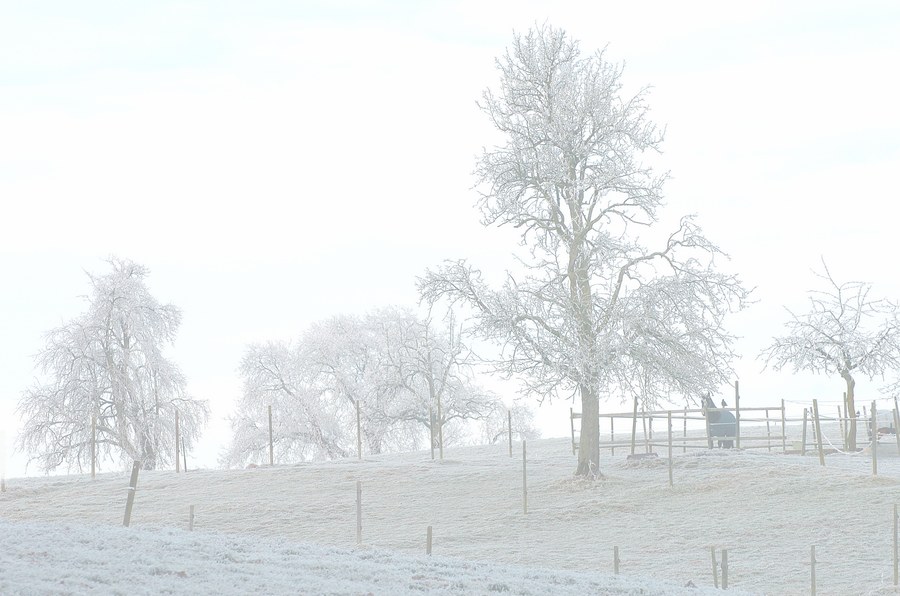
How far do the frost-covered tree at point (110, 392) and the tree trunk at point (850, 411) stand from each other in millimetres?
28240

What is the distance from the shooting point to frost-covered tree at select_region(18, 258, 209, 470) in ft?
153

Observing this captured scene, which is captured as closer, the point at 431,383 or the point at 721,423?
the point at 721,423

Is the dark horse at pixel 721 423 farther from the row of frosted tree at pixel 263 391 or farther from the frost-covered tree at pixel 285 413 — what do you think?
the frost-covered tree at pixel 285 413

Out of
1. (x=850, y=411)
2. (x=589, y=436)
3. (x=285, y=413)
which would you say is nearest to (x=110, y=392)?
(x=285, y=413)

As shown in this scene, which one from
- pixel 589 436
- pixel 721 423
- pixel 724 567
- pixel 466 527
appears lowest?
pixel 466 527

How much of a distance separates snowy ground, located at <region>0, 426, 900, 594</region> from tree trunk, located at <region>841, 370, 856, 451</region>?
4.01 ft

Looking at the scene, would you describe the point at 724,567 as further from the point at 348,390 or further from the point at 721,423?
the point at 348,390

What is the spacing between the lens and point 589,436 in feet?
111

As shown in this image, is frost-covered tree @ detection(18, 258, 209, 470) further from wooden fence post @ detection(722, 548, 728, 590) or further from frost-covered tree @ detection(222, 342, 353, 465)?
wooden fence post @ detection(722, 548, 728, 590)

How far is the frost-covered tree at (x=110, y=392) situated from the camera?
46.6m

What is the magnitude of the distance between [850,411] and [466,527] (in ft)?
73.4

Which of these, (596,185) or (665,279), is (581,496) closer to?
(665,279)

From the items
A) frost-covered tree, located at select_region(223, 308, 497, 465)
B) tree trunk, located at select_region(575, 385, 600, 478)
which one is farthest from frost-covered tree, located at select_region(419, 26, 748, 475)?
frost-covered tree, located at select_region(223, 308, 497, 465)

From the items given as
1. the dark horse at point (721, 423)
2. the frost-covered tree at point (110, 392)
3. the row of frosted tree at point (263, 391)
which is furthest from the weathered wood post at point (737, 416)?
the frost-covered tree at point (110, 392)
